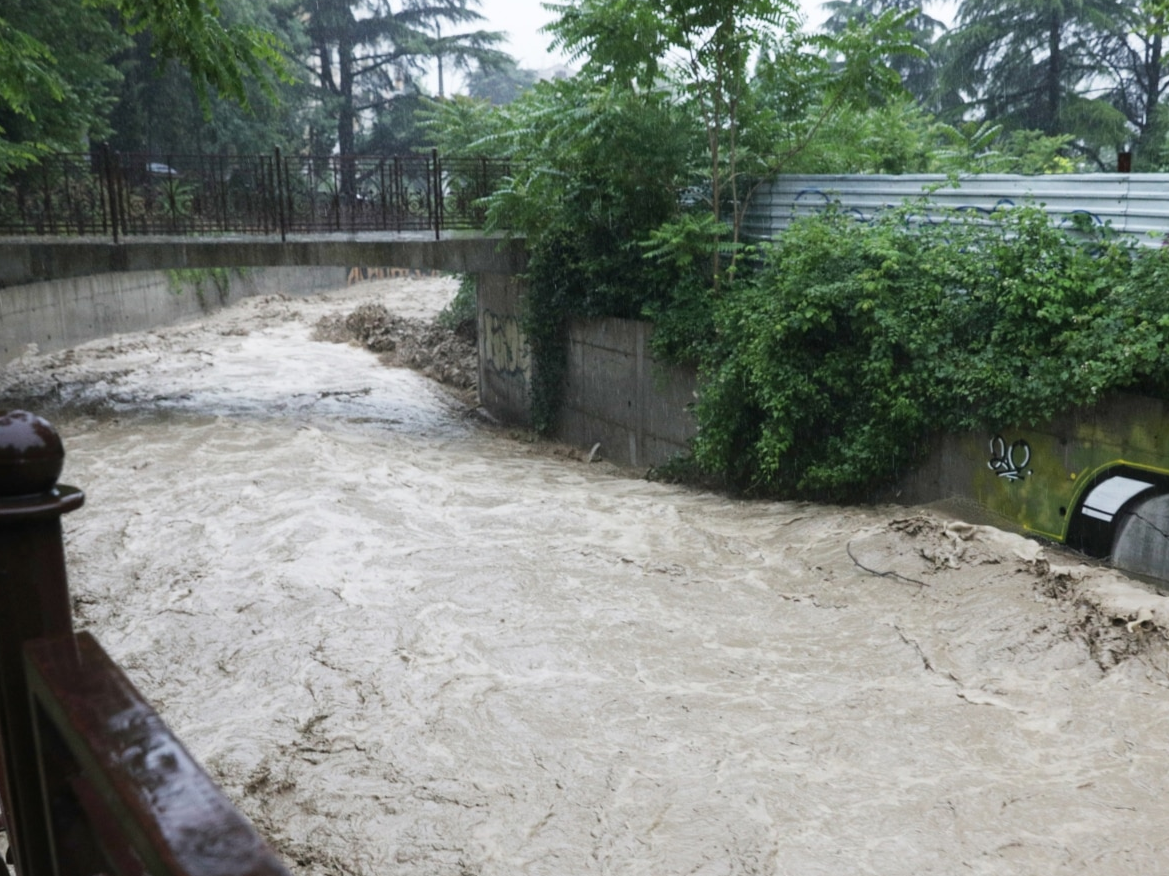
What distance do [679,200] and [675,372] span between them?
2.65 metres

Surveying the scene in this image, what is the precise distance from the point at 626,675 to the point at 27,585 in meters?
6.28

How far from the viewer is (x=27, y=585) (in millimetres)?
1456

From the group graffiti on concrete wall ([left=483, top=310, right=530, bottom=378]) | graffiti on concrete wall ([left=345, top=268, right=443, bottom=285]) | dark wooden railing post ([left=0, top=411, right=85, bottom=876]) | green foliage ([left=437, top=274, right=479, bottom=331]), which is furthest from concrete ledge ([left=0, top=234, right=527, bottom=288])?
graffiti on concrete wall ([left=345, top=268, right=443, bottom=285])

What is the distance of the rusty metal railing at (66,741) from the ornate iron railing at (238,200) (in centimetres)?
1552

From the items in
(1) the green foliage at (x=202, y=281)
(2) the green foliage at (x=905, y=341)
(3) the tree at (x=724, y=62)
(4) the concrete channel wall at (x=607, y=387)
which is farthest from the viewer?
(1) the green foliage at (x=202, y=281)

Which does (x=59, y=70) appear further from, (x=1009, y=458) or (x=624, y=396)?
(x=1009, y=458)

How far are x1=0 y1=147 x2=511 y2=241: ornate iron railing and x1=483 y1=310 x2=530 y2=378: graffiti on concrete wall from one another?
2.06 m

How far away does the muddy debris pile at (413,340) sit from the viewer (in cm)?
2361

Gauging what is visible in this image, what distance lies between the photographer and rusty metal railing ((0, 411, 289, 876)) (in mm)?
1056

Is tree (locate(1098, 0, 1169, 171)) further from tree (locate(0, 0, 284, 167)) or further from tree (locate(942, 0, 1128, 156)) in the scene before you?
tree (locate(0, 0, 284, 167))

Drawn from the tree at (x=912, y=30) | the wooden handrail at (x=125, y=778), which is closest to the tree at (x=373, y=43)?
the tree at (x=912, y=30)

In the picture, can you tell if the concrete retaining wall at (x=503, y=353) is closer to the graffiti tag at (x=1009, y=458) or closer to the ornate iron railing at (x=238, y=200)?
the ornate iron railing at (x=238, y=200)

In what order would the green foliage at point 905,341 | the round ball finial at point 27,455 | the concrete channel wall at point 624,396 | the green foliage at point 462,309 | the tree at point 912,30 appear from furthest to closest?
1. the tree at point 912,30
2. the green foliage at point 462,309
3. the concrete channel wall at point 624,396
4. the green foliage at point 905,341
5. the round ball finial at point 27,455

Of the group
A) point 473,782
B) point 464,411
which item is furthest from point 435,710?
point 464,411
